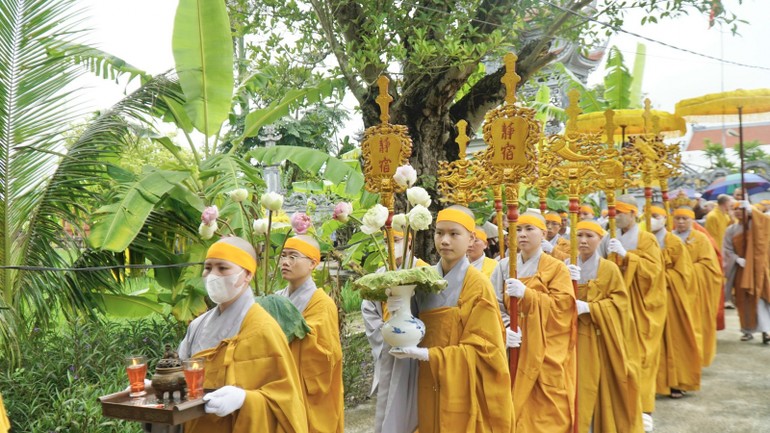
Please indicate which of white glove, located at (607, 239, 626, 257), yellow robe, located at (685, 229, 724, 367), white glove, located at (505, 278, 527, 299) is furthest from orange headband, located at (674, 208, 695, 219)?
white glove, located at (505, 278, 527, 299)

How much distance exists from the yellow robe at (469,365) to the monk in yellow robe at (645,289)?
333cm

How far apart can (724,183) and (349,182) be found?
1547 centimetres

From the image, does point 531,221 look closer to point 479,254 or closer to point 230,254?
point 479,254

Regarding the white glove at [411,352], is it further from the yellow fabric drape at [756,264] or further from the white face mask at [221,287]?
the yellow fabric drape at [756,264]

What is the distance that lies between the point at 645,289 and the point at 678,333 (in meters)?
1.32

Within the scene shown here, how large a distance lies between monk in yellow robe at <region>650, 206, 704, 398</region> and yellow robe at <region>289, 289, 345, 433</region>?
505cm

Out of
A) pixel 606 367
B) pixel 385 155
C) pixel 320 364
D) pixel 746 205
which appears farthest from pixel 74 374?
pixel 746 205

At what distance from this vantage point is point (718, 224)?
511 inches

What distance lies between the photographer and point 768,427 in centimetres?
692

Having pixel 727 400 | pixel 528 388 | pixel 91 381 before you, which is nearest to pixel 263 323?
pixel 528 388

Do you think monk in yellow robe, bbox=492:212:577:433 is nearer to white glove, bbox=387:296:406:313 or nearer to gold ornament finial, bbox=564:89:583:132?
gold ornament finial, bbox=564:89:583:132

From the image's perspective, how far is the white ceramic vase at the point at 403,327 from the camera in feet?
13.5

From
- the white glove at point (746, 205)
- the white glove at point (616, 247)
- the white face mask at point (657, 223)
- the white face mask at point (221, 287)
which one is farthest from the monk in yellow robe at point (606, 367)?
the white glove at point (746, 205)

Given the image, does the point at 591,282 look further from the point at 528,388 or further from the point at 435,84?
the point at 435,84
